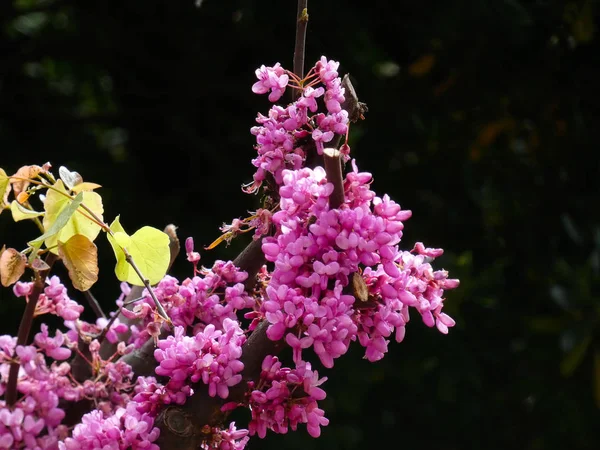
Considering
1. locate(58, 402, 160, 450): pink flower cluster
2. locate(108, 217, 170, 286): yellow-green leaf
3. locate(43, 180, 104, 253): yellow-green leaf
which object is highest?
locate(43, 180, 104, 253): yellow-green leaf

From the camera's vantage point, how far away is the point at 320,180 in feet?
2.38

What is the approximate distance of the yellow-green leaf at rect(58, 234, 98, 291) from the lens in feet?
2.60

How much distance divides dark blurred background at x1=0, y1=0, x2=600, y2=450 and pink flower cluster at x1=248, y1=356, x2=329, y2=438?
1.19 m

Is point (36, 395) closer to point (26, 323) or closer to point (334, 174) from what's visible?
point (26, 323)

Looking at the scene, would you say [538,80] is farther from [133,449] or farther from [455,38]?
[133,449]

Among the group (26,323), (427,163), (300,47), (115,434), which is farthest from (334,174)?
(427,163)

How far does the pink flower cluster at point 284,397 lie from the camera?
75 cm

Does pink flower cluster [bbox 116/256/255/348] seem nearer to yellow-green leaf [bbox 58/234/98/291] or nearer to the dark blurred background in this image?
yellow-green leaf [bbox 58/234/98/291]

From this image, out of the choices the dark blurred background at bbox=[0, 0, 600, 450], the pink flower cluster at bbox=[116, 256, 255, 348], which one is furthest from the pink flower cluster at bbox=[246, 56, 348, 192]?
the dark blurred background at bbox=[0, 0, 600, 450]

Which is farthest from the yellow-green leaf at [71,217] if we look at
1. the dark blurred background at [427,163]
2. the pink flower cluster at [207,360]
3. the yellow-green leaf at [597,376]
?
the yellow-green leaf at [597,376]

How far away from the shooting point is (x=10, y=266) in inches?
31.8

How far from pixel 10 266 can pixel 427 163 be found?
1.37 metres

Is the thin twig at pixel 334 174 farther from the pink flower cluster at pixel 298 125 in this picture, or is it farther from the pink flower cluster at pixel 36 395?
the pink flower cluster at pixel 36 395

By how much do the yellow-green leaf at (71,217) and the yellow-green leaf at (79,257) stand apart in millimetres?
17
